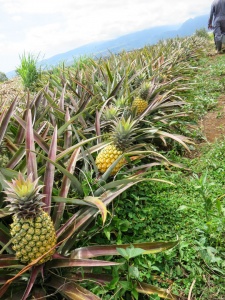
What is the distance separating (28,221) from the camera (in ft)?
3.52

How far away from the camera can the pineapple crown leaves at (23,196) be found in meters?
1.01

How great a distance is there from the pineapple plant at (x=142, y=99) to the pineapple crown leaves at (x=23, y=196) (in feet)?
6.27

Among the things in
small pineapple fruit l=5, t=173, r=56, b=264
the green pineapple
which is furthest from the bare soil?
small pineapple fruit l=5, t=173, r=56, b=264

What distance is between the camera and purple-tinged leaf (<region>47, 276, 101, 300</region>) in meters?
1.10

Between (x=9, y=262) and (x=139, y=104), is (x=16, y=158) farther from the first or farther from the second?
(x=139, y=104)

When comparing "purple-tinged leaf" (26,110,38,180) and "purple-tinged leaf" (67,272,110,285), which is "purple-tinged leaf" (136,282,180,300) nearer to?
"purple-tinged leaf" (67,272,110,285)

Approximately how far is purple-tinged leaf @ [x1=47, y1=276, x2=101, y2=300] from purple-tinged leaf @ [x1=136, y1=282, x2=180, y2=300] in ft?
0.85

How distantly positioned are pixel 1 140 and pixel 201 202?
1339 millimetres

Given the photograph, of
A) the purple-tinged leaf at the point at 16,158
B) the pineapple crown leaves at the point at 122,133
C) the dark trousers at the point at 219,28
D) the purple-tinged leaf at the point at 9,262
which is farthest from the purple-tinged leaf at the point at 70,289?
the dark trousers at the point at 219,28

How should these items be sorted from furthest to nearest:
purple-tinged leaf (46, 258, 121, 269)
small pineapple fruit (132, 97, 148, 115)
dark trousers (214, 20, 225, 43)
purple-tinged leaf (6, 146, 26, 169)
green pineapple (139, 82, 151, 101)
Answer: dark trousers (214, 20, 225, 43) < green pineapple (139, 82, 151, 101) < small pineapple fruit (132, 97, 148, 115) < purple-tinged leaf (6, 146, 26, 169) < purple-tinged leaf (46, 258, 121, 269)

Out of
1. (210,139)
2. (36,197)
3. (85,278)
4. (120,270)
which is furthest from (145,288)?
(210,139)

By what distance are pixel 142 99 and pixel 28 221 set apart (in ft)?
7.30

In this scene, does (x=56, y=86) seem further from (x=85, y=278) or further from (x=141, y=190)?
(x=85, y=278)

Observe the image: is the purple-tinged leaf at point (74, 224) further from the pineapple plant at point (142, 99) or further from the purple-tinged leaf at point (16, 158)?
the pineapple plant at point (142, 99)
